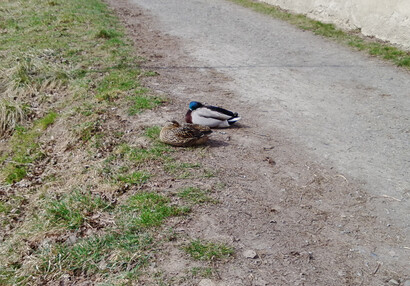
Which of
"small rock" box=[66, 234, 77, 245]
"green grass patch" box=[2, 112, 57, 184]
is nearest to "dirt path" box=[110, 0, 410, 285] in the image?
"small rock" box=[66, 234, 77, 245]

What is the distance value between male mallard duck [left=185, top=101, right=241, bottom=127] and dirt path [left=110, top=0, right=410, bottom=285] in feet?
0.45

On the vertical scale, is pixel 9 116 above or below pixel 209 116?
below

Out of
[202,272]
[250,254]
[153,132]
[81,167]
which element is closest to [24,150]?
[81,167]

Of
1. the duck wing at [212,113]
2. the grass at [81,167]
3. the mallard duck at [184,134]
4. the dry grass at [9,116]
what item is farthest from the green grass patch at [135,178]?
the dry grass at [9,116]

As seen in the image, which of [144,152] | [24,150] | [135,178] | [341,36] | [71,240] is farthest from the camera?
[341,36]

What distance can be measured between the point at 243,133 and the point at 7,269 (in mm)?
3032

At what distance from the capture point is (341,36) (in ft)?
32.5

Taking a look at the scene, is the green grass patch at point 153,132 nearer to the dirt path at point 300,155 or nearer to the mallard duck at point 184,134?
A: the mallard duck at point 184,134

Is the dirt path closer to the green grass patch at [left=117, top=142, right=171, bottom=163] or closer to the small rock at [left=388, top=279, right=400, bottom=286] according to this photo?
the small rock at [left=388, top=279, right=400, bottom=286]

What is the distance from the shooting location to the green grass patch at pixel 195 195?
3974mm

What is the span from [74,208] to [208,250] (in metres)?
1.45

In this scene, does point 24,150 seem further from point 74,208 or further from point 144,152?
point 74,208

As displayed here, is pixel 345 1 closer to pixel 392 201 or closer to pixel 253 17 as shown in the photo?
pixel 253 17

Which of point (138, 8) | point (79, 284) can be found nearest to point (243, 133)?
point (79, 284)
